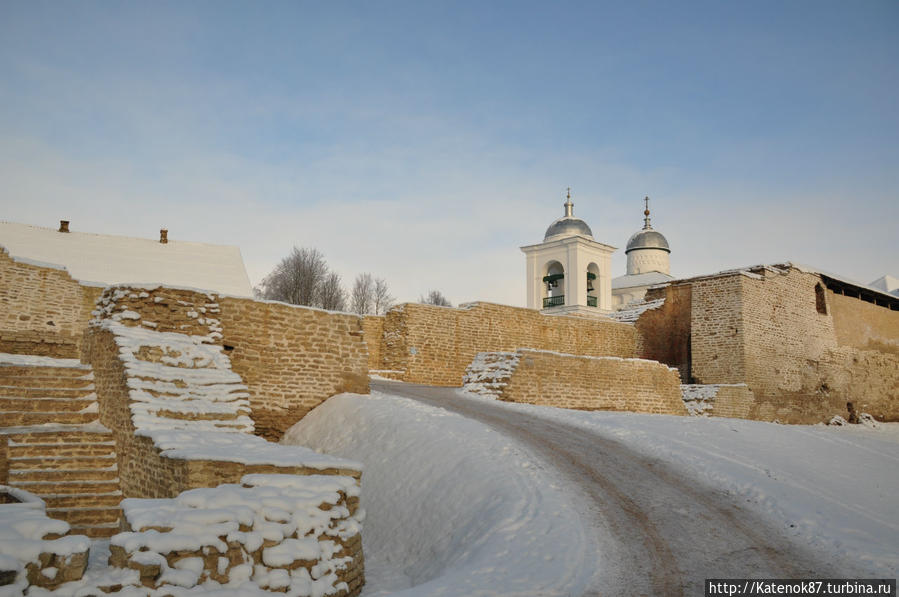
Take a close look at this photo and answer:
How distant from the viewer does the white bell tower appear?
44.6 m

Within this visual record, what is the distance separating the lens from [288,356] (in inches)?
525

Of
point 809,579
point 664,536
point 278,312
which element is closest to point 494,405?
point 278,312

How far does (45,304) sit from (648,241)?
5028 cm

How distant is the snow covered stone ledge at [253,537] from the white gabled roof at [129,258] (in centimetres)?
2297

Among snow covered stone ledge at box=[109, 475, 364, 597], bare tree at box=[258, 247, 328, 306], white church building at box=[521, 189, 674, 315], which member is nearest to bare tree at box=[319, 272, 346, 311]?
bare tree at box=[258, 247, 328, 306]

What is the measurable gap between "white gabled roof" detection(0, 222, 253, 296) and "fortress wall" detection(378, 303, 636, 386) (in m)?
10.1

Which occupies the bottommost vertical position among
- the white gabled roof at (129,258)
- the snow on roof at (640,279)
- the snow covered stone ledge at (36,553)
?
the snow covered stone ledge at (36,553)

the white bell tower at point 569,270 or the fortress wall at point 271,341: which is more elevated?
the white bell tower at point 569,270

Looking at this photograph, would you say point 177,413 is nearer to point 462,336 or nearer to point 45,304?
point 45,304

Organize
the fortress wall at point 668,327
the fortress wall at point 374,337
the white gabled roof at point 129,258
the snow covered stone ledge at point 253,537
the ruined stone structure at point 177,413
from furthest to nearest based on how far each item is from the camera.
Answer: the white gabled roof at point 129,258
the fortress wall at point 668,327
the fortress wall at point 374,337
the ruined stone structure at point 177,413
the snow covered stone ledge at point 253,537

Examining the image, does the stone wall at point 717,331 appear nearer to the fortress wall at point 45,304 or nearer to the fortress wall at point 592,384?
the fortress wall at point 592,384

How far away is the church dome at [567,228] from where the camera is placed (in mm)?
46750

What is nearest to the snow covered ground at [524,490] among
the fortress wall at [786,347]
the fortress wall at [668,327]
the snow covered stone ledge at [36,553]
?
the snow covered stone ledge at [36,553]

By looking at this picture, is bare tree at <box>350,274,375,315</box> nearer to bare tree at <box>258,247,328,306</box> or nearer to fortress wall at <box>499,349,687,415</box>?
bare tree at <box>258,247,328,306</box>
